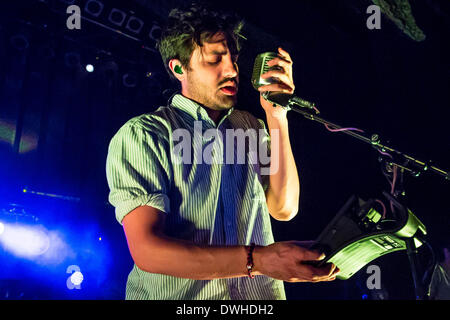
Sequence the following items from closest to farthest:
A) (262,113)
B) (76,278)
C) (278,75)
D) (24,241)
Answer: (278,75) → (24,241) → (76,278) → (262,113)

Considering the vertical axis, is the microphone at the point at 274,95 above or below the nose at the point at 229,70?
below

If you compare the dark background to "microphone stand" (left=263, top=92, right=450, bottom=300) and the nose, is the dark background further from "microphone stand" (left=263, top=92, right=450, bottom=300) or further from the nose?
"microphone stand" (left=263, top=92, right=450, bottom=300)

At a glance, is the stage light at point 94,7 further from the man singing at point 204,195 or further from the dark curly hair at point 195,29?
the man singing at point 204,195

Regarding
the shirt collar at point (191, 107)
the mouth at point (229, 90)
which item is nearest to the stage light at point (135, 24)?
the shirt collar at point (191, 107)

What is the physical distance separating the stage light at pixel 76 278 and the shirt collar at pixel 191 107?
2.34 metres

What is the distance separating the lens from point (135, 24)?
4.25m

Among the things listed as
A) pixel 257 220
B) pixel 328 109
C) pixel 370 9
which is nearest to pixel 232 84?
pixel 257 220

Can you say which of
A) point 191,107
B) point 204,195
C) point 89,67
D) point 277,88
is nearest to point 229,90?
point 191,107

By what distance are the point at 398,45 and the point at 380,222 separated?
3005 mm

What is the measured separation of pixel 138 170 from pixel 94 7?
9.61ft

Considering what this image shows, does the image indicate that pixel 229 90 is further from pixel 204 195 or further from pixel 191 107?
pixel 204 195

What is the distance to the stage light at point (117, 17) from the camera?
414 cm

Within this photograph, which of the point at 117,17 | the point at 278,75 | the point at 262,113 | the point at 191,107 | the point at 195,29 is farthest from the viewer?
the point at 117,17

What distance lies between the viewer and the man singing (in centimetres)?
154
